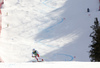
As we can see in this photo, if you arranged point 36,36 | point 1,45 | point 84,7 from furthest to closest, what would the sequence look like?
point 84,7 < point 36,36 < point 1,45

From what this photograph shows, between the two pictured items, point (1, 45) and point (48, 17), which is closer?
point (1, 45)

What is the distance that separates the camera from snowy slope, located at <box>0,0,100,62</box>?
457 cm

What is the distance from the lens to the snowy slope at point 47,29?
15.0ft

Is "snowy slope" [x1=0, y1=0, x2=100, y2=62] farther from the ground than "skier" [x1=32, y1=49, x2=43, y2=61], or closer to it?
farther from the ground

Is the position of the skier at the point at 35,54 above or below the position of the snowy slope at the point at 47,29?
below

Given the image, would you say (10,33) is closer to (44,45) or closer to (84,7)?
(44,45)

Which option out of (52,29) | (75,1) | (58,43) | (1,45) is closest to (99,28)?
(58,43)

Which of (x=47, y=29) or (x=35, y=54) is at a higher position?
(x=47, y=29)

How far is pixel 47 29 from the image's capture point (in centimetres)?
542

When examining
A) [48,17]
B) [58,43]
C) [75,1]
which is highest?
[75,1]

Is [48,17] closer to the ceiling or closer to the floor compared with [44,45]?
closer to the ceiling

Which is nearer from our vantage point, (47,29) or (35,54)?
(35,54)

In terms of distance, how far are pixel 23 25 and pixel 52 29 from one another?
3.29ft

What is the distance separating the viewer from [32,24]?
5641mm
